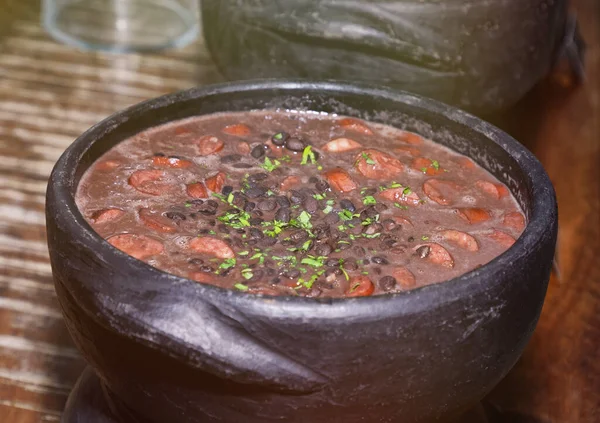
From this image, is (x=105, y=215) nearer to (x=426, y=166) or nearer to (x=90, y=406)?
(x=90, y=406)

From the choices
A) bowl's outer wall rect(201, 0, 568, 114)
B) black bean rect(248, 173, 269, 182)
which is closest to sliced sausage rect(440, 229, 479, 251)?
black bean rect(248, 173, 269, 182)

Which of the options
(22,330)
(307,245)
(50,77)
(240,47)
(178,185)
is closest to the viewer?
(307,245)

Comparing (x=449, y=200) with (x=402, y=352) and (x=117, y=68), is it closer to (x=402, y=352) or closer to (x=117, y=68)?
(x=402, y=352)

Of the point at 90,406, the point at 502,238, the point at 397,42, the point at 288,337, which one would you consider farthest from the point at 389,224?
the point at 397,42

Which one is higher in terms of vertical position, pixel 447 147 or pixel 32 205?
pixel 447 147

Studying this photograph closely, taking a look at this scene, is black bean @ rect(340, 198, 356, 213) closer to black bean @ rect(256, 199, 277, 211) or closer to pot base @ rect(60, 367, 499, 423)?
black bean @ rect(256, 199, 277, 211)

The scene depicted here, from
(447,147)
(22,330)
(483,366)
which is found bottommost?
(22,330)

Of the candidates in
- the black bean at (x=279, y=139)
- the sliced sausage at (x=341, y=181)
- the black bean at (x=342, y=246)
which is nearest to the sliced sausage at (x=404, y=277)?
the black bean at (x=342, y=246)

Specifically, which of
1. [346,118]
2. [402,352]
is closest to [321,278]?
[402,352]
